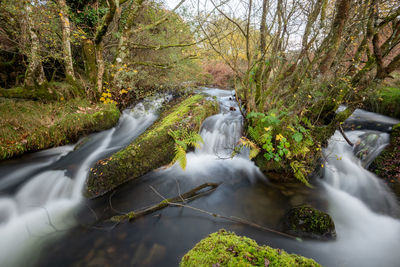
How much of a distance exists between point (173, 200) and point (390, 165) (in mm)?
5936

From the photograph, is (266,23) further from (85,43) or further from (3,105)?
(3,105)

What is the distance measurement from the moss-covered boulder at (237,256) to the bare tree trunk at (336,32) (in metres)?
4.28

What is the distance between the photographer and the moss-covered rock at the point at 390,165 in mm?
4289

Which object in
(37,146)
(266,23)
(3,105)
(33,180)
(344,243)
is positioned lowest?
(344,243)

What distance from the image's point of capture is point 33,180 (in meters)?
3.90

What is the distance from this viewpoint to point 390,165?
4.54 m

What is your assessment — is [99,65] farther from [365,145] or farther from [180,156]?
[365,145]

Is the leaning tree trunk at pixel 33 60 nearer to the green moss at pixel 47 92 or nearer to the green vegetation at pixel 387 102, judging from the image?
the green moss at pixel 47 92

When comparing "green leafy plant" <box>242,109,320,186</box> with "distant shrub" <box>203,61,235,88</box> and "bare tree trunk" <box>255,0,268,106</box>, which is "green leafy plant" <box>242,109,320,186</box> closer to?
"bare tree trunk" <box>255,0,268,106</box>

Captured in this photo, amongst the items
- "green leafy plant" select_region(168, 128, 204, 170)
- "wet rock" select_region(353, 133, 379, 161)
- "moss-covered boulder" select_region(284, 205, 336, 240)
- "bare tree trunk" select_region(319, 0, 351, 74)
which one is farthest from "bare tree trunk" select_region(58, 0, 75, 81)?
"wet rock" select_region(353, 133, 379, 161)

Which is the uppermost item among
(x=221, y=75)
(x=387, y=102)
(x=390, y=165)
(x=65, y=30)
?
(x=65, y=30)

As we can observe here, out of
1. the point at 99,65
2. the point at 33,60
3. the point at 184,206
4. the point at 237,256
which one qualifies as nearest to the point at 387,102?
the point at 184,206

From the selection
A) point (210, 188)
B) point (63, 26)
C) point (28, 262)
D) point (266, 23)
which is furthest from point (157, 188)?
point (63, 26)

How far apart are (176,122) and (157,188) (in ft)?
6.51
